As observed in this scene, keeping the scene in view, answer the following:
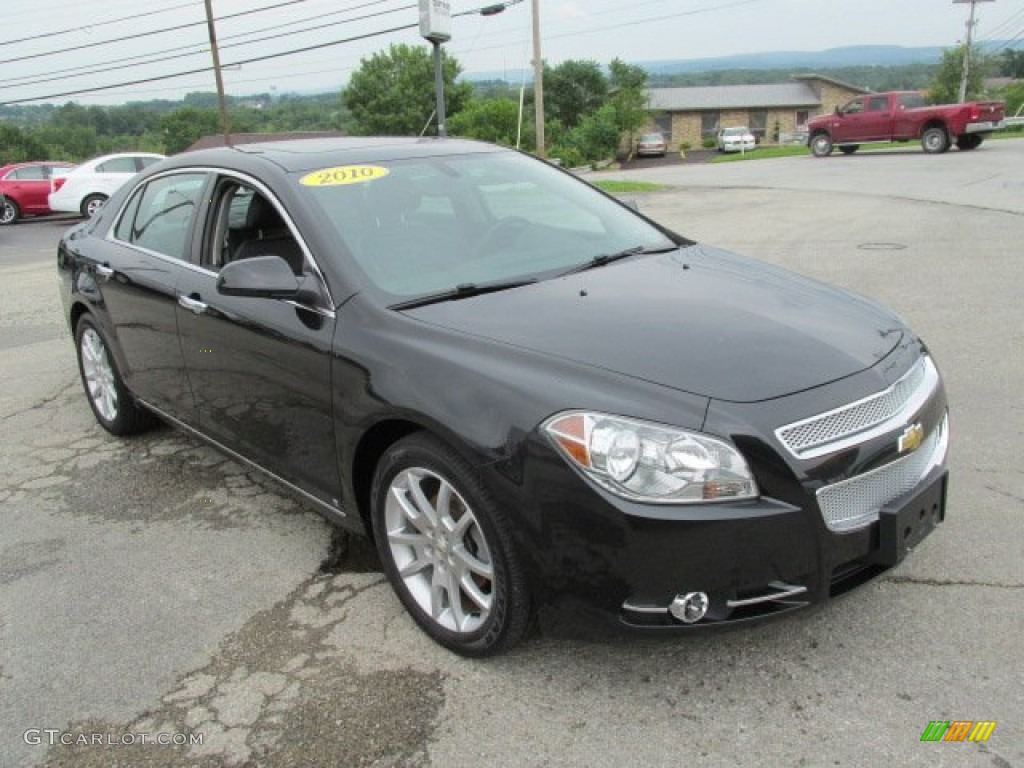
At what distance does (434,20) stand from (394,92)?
70.8 meters

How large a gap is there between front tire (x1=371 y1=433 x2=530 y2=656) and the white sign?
14.2 m

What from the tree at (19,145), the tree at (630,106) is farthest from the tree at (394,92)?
the tree at (19,145)

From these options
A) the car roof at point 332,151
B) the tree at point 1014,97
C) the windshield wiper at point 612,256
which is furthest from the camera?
the tree at point 1014,97

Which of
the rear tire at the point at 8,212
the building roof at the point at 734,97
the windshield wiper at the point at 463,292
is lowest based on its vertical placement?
the rear tire at the point at 8,212

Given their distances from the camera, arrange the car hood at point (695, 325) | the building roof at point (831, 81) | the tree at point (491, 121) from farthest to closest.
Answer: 1. the building roof at point (831, 81)
2. the tree at point (491, 121)
3. the car hood at point (695, 325)

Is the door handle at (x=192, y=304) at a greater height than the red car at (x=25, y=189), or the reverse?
the door handle at (x=192, y=304)

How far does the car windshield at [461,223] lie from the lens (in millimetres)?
3270

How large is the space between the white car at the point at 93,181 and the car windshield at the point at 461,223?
19.5m

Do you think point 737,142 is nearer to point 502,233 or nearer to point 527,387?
point 502,233

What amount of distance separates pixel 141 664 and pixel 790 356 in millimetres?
2322

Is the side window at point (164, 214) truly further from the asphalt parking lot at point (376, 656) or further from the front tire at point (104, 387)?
the asphalt parking lot at point (376, 656)

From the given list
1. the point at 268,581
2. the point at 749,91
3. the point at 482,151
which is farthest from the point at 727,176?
the point at 749,91

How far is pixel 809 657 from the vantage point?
2.71 m

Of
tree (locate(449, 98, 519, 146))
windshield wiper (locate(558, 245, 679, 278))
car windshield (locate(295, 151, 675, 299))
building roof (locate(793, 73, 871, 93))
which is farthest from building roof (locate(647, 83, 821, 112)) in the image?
windshield wiper (locate(558, 245, 679, 278))
